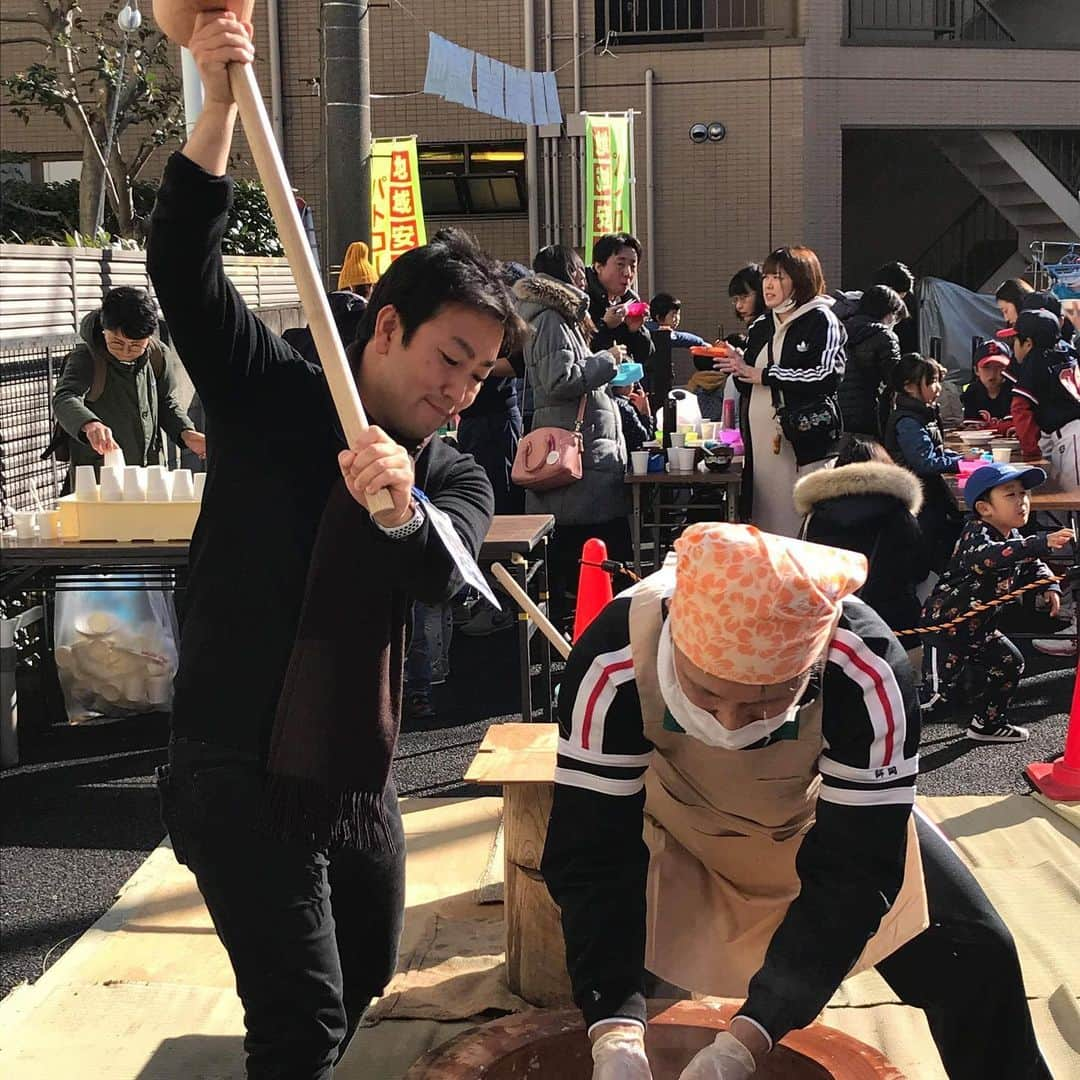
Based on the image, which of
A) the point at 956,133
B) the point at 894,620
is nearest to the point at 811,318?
the point at 894,620

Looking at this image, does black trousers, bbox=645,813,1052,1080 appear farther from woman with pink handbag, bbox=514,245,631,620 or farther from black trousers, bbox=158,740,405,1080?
woman with pink handbag, bbox=514,245,631,620

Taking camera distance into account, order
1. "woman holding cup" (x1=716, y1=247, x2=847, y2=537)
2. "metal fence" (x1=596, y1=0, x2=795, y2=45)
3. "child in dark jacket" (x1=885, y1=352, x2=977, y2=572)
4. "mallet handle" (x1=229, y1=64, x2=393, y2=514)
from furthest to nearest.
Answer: "metal fence" (x1=596, y1=0, x2=795, y2=45)
"child in dark jacket" (x1=885, y1=352, x2=977, y2=572)
"woman holding cup" (x1=716, y1=247, x2=847, y2=537)
"mallet handle" (x1=229, y1=64, x2=393, y2=514)

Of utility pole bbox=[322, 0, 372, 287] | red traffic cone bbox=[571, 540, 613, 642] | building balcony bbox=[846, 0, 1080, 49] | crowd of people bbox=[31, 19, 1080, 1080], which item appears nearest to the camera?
crowd of people bbox=[31, 19, 1080, 1080]

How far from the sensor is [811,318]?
23.0 ft

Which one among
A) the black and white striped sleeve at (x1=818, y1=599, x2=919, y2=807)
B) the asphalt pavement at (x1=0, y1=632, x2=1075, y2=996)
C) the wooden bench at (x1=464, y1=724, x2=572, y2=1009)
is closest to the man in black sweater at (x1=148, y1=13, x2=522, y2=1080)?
the black and white striped sleeve at (x1=818, y1=599, x2=919, y2=807)

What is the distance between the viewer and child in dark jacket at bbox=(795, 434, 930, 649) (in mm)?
5355

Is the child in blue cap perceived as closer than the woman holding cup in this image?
Yes

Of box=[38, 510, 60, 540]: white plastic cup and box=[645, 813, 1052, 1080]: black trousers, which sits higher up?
box=[38, 510, 60, 540]: white plastic cup

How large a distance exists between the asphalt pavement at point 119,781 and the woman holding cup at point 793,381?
158cm

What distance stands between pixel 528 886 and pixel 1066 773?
2672 mm

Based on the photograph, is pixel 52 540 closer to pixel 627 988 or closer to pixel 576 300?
pixel 576 300

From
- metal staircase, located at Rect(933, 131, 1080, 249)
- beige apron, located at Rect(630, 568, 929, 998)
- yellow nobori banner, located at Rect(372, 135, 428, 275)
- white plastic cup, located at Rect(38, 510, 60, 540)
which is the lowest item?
beige apron, located at Rect(630, 568, 929, 998)

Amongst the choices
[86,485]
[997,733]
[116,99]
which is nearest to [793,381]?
[997,733]

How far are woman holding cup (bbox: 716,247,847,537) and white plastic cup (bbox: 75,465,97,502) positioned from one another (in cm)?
338
